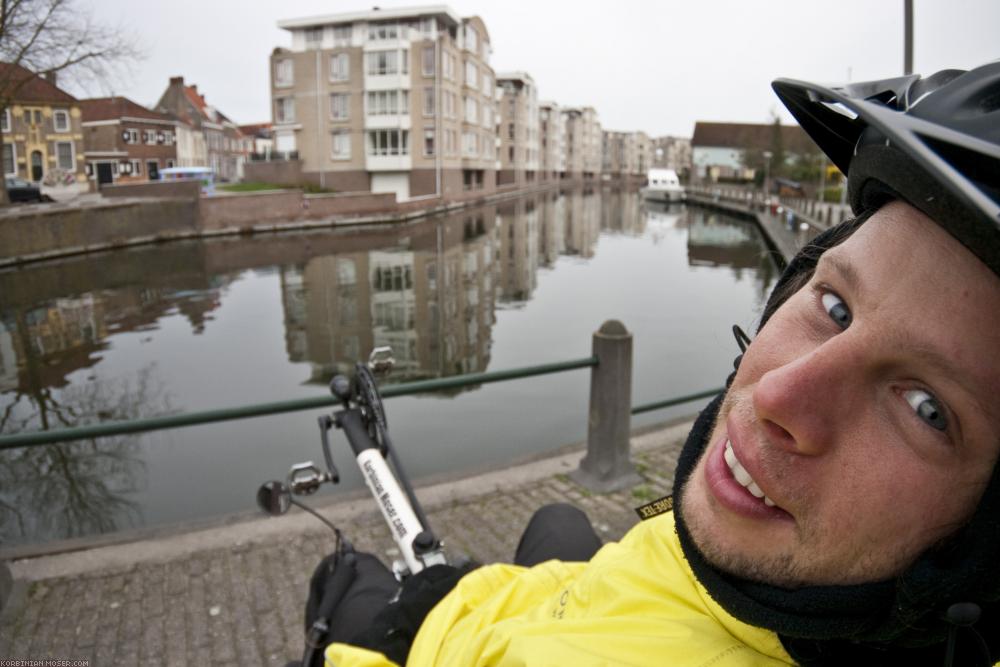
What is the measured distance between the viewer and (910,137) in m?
0.77

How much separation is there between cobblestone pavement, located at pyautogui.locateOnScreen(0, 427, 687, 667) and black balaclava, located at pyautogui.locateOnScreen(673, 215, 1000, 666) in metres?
2.66

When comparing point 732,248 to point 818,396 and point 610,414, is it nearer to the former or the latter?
point 610,414

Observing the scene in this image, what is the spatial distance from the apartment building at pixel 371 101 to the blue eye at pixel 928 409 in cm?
4740

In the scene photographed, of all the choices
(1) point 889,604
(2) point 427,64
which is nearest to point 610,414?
(1) point 889,604

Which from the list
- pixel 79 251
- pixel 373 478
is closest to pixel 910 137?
pixel 373 478

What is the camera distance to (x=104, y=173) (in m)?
59.2

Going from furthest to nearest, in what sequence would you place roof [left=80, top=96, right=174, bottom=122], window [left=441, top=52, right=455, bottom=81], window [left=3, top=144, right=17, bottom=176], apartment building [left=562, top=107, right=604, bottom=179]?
apartment building [left=562, top=107, right=604, bottom=179] → roof [left=80, top=96, right=174, bottom=122] → window [left=441, top=52, right=455, bottom=81] → window [left=3, top=144, right=17, bottom=176]

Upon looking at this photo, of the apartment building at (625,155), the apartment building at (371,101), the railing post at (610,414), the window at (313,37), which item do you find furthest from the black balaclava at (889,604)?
the apartment building at (625,155)

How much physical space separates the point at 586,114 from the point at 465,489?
132622 mm

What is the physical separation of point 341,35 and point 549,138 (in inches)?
2283

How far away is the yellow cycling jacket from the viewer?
42.6 inches

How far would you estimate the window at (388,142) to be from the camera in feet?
154

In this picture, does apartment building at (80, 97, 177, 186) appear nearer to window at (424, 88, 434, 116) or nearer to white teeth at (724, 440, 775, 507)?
window at (424, 88, 434, 116)

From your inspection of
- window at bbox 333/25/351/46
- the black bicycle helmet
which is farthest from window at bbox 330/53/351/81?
the black bicycle helmet
